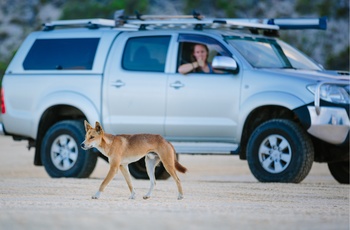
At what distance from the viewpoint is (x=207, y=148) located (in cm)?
1468

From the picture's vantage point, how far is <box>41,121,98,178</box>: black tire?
15.4 metres

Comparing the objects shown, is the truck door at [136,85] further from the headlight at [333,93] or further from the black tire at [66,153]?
the headlight at [333,93]

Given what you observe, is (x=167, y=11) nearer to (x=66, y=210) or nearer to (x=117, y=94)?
(x=117, y=94)

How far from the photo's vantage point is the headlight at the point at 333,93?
1409 centimetres

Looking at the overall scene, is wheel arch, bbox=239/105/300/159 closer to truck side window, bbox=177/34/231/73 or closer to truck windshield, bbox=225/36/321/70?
truck windshield, bbox=225/36/321/70

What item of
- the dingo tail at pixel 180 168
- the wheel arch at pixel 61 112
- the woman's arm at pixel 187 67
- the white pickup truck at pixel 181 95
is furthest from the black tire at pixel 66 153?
the dingo tail at pixel 180 168

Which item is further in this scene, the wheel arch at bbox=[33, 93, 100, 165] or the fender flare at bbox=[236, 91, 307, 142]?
the wheel arch at bbox=[33, 93, 100, 165]

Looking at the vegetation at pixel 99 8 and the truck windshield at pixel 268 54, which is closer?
the truck windshield at pixel 268 54

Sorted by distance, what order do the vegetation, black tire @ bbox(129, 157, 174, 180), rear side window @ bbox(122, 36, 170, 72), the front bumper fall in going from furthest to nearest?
the vegetation < black tire @ bbox(129, 157, 174, 180) < rear side window @ bbox(122, 36, 170, 72) < the front bumper

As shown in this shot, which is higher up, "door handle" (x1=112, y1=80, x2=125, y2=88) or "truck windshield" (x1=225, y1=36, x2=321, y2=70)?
"truck windshield" (x1=225, y1=36, x2=321, y2=70)

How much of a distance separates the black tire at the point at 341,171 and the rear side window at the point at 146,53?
Result: 2.59m

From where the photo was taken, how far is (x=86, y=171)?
15.5 metres

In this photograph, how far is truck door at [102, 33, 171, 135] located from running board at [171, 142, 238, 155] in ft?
1.24

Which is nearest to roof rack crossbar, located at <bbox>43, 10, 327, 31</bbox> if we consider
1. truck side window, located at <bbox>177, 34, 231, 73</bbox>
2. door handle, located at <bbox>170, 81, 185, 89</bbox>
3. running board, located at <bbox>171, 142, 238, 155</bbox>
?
truck side window, located at <bbox>177, 34, 231, 73</bbox>
